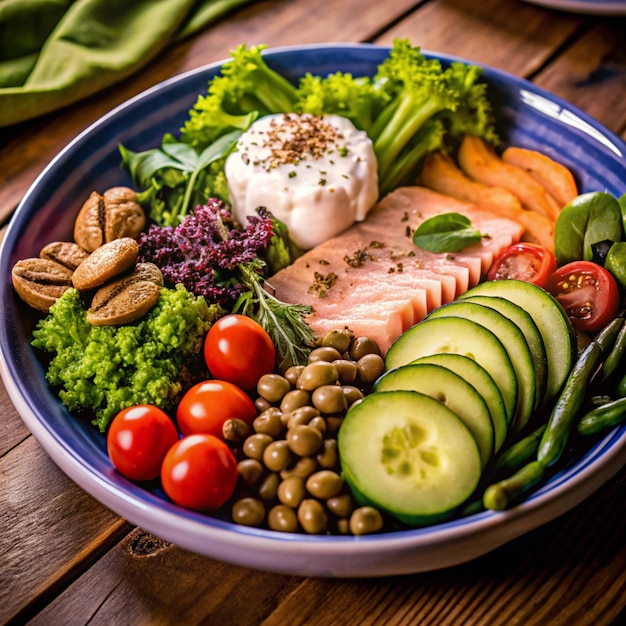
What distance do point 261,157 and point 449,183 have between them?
1.04m

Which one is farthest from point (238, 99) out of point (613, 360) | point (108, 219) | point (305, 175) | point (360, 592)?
point (360, 592)

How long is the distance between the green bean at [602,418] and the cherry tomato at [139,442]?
1446 millimetres

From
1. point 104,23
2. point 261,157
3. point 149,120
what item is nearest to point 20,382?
point 261,157

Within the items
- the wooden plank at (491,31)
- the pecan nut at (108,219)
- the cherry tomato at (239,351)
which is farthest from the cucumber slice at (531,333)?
the wooden plank at (491,31)

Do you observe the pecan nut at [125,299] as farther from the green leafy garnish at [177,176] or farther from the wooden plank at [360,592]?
the wooden plank at [360,592]

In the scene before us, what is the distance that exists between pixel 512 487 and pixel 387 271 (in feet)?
4.50

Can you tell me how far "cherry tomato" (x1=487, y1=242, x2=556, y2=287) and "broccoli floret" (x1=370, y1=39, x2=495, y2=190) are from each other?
817mm

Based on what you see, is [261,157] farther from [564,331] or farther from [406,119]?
[564,331]

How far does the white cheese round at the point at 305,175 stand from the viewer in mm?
3385

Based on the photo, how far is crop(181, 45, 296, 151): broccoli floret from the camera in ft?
12.5

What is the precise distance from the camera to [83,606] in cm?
227

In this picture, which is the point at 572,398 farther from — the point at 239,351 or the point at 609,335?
the point at 239,351

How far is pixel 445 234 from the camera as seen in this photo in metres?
3.38

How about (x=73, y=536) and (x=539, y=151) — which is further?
(x=539, y=151)
